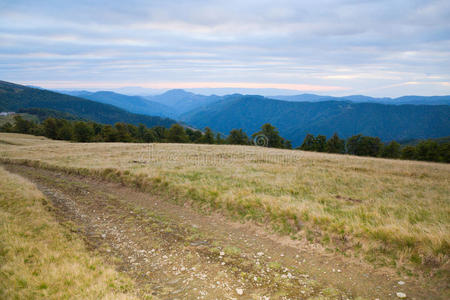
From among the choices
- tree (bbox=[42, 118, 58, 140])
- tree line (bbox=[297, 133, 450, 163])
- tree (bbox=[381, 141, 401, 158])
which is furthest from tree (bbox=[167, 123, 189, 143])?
tree (bbox=[381, 141, 401, 158])

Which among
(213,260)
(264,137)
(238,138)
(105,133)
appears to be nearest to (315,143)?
(264,137)

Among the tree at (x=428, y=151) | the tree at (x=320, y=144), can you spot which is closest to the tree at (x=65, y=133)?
the tree at (x=320, y=144)

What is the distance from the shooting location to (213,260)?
6.85 metres

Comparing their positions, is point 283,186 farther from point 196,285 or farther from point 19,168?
point 19,168

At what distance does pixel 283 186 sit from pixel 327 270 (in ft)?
21.0

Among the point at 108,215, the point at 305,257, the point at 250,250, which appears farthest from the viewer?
the point at 108,215

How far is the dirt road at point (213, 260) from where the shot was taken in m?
5.57

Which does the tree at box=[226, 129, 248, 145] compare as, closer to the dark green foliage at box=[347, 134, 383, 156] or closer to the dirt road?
the dark green foliage at box=[347, 134, 383, 156]

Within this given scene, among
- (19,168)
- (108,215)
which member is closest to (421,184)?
(108,215)

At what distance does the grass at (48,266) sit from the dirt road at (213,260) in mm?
516

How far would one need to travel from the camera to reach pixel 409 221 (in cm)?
798

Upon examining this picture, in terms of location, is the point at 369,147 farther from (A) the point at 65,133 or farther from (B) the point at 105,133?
(A) the point at 65,133

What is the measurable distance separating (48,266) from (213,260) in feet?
14.4

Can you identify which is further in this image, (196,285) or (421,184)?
(421,184)
